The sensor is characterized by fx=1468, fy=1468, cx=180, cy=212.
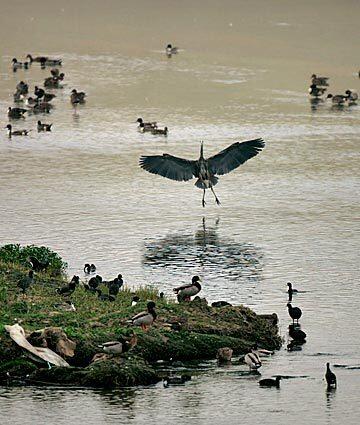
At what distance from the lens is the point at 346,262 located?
101 feet

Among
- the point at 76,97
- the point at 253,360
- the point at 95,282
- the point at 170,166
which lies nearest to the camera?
the point at 253,360

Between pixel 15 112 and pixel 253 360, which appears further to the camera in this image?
pixel 15 112

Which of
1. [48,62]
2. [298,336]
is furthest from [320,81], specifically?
[298,336]

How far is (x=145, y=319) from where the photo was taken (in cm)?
2306

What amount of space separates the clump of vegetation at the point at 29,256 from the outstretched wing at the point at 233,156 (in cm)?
833

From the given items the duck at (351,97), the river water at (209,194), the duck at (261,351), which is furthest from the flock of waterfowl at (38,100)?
the duck at (261,351)

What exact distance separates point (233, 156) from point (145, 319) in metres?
13.7

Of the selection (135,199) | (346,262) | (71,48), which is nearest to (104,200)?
(135,199)

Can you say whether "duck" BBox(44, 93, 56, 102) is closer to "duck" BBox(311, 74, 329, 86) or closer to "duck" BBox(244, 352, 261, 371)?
"duck" BBox(311, 74, 329, 86)

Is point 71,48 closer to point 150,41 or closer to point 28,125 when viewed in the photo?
point 150,41

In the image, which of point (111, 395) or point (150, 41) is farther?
point (150, 41)

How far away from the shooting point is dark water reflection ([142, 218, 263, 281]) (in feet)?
98.2

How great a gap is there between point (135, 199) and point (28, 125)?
39.3 feet

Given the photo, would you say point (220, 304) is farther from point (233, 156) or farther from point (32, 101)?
point (32, 101)
